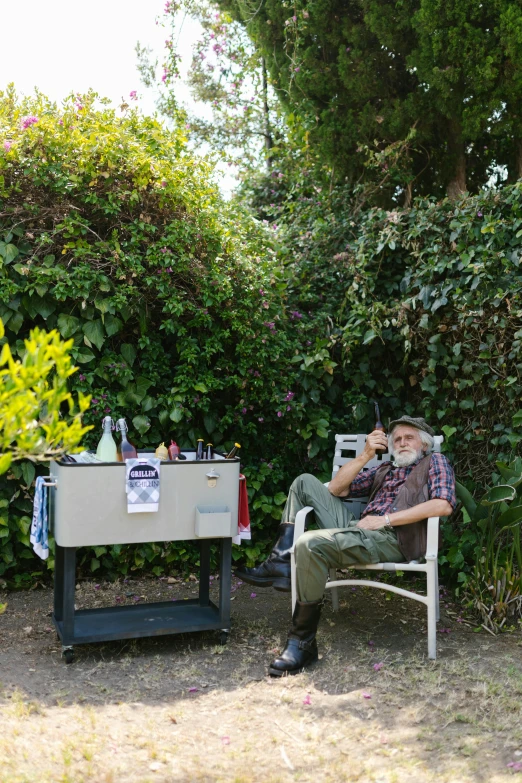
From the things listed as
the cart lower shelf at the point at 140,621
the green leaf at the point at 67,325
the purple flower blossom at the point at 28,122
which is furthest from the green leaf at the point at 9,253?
the cart lower shelf at the point at 140,621

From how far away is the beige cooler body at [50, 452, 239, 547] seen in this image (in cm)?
294

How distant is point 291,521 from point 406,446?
2.23 ft

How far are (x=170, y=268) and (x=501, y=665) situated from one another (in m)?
2.49

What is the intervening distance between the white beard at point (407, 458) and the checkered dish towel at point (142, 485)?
122 cm

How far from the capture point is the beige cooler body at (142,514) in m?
2.94

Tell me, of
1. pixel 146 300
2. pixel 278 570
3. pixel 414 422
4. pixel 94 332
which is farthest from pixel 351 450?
pixel 94 332

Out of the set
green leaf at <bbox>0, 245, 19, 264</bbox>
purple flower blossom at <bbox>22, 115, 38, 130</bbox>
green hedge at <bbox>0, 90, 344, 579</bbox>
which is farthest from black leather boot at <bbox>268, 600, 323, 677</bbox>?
purple flower blossom at <bbox>22, 115, 38, 130</bbox>

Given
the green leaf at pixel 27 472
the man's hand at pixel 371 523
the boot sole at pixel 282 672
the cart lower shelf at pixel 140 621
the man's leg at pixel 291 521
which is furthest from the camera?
the green leaf at pixel 27 472

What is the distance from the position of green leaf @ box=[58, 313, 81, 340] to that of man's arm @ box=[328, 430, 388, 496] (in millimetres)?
1573

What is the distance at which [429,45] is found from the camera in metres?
4.36

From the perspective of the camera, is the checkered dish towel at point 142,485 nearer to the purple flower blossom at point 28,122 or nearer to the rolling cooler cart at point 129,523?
the rolling cooler cart at point 129,523

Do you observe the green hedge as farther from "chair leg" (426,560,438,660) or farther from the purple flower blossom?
"chair leg" (426,560,438,660)

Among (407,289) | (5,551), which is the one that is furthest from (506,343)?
(5,551)

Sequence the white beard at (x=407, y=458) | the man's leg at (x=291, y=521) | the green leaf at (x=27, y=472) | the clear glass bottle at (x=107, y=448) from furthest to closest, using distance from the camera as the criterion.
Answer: the green leaf at (x=27, y=472) → the white beard at (x=407, y=458) → the man's leg at (x=291, y=521) → the clear glass bottle at (x=107, y=448)
